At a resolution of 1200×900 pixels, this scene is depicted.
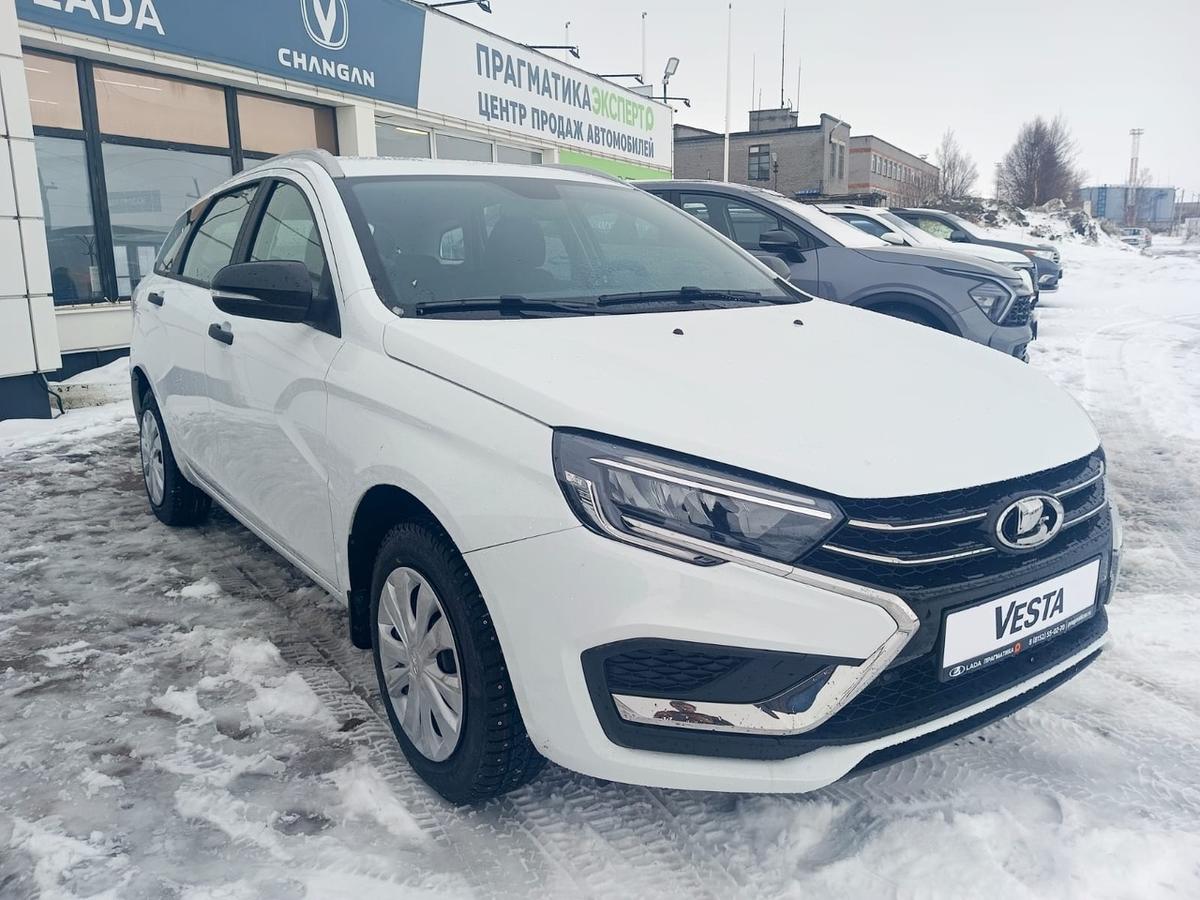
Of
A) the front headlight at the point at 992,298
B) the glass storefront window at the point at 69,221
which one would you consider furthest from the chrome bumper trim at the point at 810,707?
the glass storefront window at the point at 69,221

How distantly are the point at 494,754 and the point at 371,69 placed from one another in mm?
11730

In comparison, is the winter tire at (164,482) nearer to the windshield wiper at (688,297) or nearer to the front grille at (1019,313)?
the windshield wiper at (688,297)

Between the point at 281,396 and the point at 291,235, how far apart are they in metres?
0.63

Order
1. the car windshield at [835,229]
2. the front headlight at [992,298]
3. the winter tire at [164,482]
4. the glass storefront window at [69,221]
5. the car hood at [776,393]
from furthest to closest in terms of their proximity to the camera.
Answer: the glass storefront window at [69,221] < the car windshield at [835,229] < the front headlight at [992,298] < the winter tire at [164,482] < the car hood at [776,393]

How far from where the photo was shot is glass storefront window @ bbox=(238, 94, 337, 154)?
1079cm

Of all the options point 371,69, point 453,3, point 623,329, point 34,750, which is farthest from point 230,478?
point 453,3

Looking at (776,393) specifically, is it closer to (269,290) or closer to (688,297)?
(688,297)

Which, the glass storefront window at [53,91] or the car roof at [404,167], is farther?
the glass storefront window at [53,91]

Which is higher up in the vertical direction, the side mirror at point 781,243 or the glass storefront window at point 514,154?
the glass storefront window at point 514,154

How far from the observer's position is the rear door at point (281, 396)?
2674mm

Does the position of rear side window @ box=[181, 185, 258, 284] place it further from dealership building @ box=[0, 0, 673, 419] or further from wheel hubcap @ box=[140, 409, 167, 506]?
dealership building @ box=[0, 0, 673, 419]

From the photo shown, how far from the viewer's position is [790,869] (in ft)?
6.77

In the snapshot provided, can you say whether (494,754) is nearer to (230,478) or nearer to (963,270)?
(230,478)

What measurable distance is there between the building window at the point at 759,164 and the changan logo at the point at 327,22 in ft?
165
